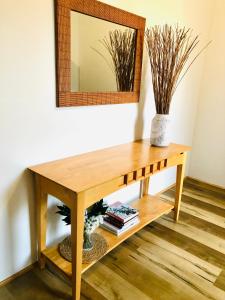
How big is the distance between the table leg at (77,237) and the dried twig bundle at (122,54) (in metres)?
1.05

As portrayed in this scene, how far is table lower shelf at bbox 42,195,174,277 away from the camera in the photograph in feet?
4.87

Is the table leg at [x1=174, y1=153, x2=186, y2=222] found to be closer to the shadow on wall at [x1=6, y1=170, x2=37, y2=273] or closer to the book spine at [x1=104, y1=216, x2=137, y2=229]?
the book spine at [x1=104, y1=216, x2=137, y2=229]

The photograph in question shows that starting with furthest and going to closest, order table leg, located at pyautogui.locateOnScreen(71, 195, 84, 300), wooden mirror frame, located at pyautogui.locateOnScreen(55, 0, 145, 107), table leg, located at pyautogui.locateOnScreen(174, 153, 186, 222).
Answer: table leg, located at pyautogui.locateOnScreen(174, 153, 186, 222) < wooden mirror frame, located at pyautogui.locateOnScreen(55, 0, 145, 107) < table leg, located at pyautogui.locateOnScreen(71, 195, 84, 300)

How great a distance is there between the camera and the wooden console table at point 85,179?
48.4 inches

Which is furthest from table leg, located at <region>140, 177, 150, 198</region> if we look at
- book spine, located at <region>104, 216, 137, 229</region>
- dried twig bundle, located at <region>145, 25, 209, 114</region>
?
dried twig bundle, located at <region>145, 25, 209, 114</region>

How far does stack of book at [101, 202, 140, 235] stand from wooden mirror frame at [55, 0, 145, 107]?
0.87 m

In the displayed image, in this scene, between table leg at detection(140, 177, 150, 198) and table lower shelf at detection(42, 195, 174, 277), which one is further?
table leg at detection(140, 177, 150, 198)

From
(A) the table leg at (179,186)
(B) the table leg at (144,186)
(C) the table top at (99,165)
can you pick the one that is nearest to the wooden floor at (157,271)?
(A) the table leg at (179,186)

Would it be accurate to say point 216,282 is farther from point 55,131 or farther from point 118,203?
point 55,131

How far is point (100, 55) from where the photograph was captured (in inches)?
67.2

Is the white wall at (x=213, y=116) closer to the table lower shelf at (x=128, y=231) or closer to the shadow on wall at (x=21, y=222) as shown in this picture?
the table lower shelf at (x=128, y=231)

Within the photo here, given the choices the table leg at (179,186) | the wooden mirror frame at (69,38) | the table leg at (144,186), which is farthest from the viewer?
the table leg at (144,186)

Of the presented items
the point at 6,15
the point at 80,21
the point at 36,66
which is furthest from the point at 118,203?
the point at 6,15

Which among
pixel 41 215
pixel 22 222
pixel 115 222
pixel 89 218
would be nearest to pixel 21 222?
pixel 22 222
